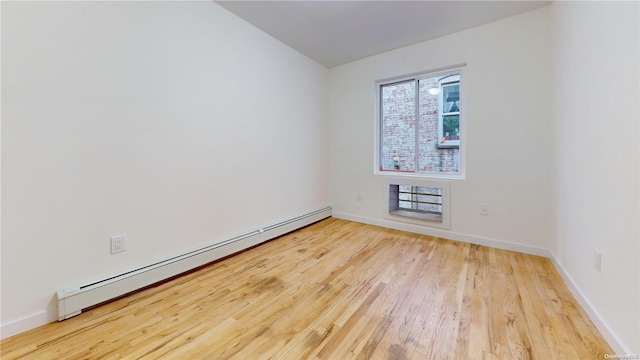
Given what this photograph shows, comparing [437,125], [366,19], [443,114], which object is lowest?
[437,125]

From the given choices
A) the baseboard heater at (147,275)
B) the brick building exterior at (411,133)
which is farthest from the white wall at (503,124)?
the baseboard heater at (147,275)

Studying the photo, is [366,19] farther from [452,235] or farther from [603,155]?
[452,235]

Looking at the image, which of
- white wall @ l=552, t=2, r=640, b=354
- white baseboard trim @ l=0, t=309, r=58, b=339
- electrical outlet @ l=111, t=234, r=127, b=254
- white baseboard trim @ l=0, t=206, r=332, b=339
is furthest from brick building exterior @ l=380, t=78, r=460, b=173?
white baseboard trim @ l=0, t=309, r=58, b=339

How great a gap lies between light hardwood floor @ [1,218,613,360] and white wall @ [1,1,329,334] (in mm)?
364

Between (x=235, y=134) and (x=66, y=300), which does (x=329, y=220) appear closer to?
(x=235, y=134)

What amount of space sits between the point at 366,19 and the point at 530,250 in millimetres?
2953

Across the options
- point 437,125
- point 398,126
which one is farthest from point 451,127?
point 398,126

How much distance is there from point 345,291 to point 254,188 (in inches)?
60.3

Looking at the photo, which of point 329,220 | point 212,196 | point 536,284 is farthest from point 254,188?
point 536,284

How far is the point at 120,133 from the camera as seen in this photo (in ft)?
5.72

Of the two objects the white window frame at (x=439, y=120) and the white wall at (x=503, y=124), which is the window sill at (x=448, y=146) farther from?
the white wall at (x=503, y=124)

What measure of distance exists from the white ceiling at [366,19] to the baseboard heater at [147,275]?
231 centimetres

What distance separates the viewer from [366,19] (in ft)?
8.41

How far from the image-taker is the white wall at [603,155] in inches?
44.7
